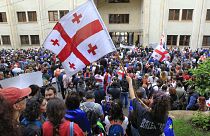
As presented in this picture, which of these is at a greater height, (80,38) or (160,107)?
(80,38)

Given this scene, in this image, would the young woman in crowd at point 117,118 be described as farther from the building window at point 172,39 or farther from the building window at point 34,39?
the building window at point 34,39

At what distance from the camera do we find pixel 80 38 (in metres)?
4.41

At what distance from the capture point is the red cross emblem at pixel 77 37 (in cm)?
423

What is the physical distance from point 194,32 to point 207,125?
2490 centimetres

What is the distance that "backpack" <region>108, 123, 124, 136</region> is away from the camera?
12.2ft

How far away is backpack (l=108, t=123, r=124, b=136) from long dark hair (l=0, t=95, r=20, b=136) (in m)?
2.31

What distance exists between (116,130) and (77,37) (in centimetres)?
211

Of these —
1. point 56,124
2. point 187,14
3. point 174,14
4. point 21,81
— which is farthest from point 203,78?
point 187,14

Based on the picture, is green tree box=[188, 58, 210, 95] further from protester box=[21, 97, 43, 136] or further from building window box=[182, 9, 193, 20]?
building window box=[182, 9, 193, 20]

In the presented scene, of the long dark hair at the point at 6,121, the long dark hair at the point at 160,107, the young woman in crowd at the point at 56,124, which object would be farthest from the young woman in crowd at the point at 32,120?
the long dark hair at the point at 160,107

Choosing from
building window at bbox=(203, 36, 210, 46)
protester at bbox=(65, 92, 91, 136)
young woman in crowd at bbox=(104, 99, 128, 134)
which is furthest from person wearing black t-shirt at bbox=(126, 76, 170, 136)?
building window at bbox=(203, 36, 210, 46)

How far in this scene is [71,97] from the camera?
347cm

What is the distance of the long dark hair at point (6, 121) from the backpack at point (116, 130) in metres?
2.31

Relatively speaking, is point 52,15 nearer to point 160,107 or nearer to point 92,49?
point 92,49
